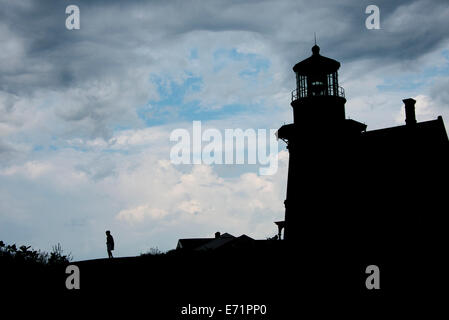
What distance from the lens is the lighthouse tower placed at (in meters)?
30.3

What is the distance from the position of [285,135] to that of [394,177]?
7.22 meters

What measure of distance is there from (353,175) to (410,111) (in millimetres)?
4621

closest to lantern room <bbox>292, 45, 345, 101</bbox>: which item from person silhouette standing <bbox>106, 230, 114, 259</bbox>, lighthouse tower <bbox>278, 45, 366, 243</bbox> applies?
lighthouse tower <bbox>278, 45, 366, 243</bbox>

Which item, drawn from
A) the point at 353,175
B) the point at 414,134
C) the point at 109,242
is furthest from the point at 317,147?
the point at 109,242

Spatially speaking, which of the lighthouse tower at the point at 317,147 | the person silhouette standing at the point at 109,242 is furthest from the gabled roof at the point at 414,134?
the person silhouette standing at the point at 109,242

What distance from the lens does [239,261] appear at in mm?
24516

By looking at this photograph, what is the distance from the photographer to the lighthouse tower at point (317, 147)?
99.6 feet

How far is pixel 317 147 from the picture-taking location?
3152 cm

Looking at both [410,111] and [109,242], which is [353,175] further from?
[109,242]

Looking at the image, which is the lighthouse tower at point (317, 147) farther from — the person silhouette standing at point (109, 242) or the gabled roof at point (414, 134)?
the person silhouette standing at point (109, 242)

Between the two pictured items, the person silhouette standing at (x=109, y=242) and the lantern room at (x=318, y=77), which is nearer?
the person silhouette standing at (x=109, y=242)

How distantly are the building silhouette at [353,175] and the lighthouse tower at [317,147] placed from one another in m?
0.06

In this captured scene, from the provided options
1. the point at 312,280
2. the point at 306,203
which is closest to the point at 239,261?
the point at 312,280
